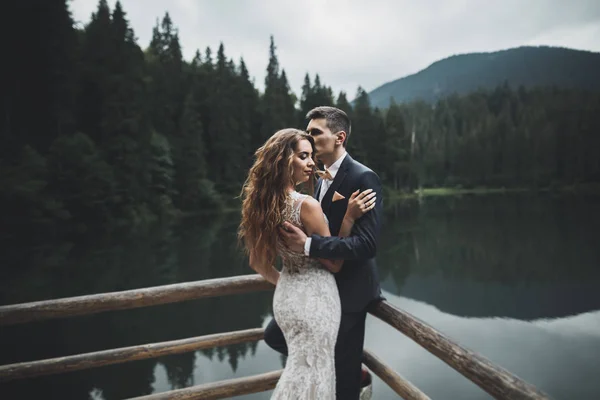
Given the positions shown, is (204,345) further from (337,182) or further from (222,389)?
(337,182)

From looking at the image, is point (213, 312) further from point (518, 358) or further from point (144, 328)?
point (518, 358)

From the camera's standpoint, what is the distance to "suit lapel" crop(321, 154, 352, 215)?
2395 mm

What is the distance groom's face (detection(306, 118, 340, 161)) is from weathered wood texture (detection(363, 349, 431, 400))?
1475 mm

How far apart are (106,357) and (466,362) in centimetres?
231

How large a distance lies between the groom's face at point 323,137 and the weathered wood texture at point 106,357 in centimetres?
163

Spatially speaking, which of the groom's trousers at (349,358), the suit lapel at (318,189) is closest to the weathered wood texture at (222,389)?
the groom's trousers at (349,358)

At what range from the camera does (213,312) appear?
41.2ft

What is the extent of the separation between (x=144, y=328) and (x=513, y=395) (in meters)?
11.0

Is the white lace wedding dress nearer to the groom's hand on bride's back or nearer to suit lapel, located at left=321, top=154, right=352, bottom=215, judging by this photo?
the groom's hand on bride's back

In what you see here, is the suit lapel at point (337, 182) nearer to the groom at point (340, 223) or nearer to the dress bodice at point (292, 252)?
the groom at point (340, 223)

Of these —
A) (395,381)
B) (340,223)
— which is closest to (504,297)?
(395,381)

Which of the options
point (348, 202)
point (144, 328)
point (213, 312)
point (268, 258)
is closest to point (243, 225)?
point (268, 258)

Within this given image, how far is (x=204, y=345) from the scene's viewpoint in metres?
3.19

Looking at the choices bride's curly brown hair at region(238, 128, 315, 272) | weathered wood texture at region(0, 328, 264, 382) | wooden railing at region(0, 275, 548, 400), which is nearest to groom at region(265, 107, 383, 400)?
bride's curly brown hair at region(238, 128, 315, 272)
